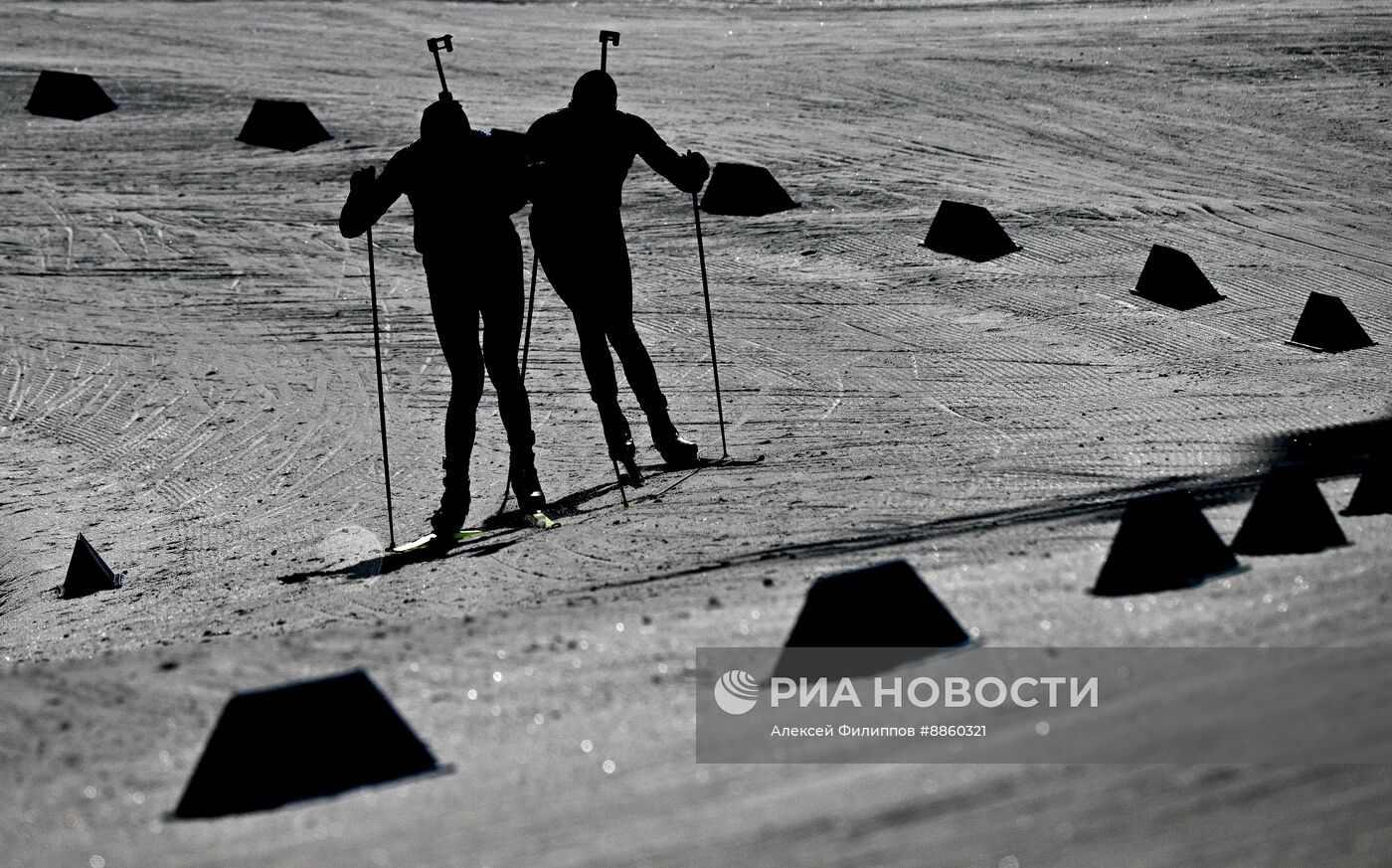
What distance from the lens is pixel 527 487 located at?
8.97 m

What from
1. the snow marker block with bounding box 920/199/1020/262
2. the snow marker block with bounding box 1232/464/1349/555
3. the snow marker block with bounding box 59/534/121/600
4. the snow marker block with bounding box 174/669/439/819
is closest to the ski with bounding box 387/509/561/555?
the snow marker block with bounding box 59/534/121/600

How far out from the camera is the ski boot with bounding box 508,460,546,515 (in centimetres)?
891

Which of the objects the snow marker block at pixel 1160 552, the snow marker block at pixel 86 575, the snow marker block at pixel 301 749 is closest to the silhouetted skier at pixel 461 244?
the snow marker block at pixel 86 575

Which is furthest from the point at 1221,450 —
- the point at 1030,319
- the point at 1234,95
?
the point at 1234,95

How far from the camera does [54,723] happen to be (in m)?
5.73

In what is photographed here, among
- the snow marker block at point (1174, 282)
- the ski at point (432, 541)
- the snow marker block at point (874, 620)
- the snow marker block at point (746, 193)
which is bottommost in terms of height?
the ski at point (432, 541)

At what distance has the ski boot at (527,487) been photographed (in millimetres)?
8914

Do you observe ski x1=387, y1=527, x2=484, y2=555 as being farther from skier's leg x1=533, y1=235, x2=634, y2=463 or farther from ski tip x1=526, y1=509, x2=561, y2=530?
skier's leg x1=533, y1=235, x2=634, y2=463

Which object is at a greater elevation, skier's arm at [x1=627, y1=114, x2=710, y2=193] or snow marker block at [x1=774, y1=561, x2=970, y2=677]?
skier's arm at [x1=627, y1=114, x2=710, y2=193]

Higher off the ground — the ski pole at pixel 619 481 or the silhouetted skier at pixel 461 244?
the silhouetted skier at pixel 461 244

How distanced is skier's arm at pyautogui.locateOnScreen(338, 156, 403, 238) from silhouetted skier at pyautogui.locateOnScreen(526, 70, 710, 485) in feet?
2.67

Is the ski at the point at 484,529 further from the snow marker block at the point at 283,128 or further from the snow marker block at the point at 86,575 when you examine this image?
the snow marker block at the point at 283,128

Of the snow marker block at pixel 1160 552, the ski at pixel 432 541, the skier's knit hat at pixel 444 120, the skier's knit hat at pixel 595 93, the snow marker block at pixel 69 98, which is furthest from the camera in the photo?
the snow marker block at pixel 69 98

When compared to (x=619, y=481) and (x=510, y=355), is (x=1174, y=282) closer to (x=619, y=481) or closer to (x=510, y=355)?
(x=619, y=481)
